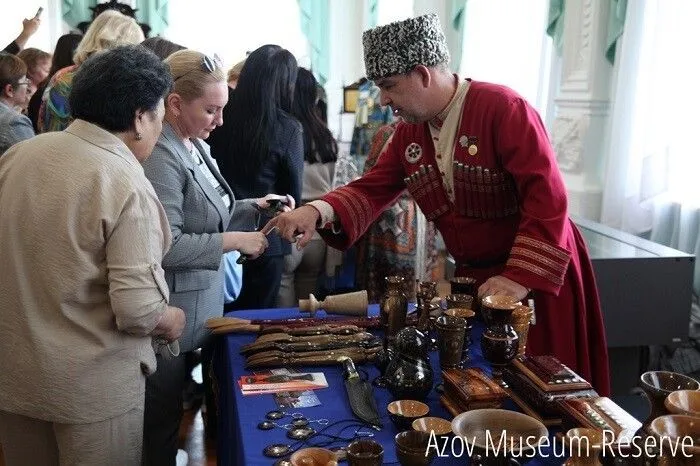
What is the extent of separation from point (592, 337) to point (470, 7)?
4.78 meters

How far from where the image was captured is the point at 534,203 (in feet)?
6.88

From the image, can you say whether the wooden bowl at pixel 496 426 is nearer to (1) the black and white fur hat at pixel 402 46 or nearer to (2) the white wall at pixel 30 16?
(1) the black and white fur hat at pixel 402 46

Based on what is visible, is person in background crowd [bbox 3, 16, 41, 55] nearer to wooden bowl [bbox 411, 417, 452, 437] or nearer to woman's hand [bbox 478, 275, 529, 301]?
woman's hand [bbox 478, 275, 529, 301]

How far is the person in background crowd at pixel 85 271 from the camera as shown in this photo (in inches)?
62.7

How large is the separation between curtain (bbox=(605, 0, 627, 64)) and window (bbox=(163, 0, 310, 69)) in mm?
3433

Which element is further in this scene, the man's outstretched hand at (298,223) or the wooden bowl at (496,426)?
the man's outstretched hand at (298,223)

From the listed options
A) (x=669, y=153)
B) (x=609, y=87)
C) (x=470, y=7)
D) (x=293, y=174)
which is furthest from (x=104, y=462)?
(x=470, y=7)

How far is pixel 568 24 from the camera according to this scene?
490 cm

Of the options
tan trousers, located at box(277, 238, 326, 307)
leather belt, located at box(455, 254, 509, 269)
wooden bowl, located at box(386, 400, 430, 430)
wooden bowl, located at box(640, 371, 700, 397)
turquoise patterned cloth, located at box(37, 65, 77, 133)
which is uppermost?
turquoise patterned cloth, located at box(37, 65, 77, 133)

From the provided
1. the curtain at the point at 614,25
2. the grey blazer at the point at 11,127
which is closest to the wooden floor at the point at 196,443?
the grey blazer at the point at 11,127

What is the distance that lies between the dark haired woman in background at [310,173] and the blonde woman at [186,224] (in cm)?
154

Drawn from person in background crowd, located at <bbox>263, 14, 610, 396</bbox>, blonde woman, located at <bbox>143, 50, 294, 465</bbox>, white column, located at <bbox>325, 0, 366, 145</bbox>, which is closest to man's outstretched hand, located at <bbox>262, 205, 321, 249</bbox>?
person in background crowd, located at <bbox>263, 14, 610, 396</bbox>

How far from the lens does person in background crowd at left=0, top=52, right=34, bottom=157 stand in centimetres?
317

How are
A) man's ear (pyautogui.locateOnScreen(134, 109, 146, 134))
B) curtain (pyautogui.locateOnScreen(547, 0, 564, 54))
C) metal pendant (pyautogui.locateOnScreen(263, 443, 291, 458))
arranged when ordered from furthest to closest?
curtain (pyautogui.locateOnScreen(547, 0, 564, 54)) → man's ear (pyautogui.locateOnScreen(134, 109, 146, 134)) → metal pendant (pyautogui.locateOnScreen(263, 443, 291, 458))
